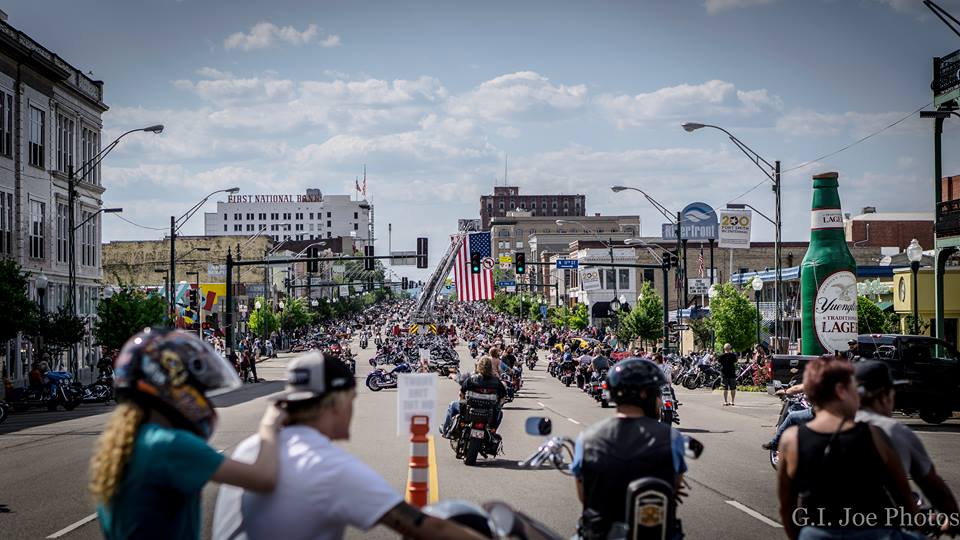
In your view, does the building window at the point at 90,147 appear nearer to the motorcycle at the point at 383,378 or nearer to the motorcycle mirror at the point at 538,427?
the motorcycle at the point at 383,378

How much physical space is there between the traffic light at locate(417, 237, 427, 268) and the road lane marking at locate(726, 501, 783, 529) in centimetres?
4540

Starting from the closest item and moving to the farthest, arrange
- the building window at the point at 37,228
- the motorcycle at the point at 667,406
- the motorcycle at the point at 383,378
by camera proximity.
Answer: the motorcycle at the point at 667,406 < the motorcycle at the point at 383,378 < the building window at the point at 37,228

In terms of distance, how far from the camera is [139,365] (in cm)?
428

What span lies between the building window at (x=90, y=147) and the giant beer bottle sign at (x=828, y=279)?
128 ft

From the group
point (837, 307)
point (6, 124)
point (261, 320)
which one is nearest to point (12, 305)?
point (6, 124)

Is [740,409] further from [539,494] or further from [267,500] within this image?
[267,500]

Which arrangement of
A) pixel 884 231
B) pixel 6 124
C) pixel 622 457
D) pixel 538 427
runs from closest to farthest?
1. pixel 622 457
2. pixel 538 427
3. pixel 6 124
4. pixel 884 231

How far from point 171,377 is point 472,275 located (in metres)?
59.5

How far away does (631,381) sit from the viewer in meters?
6.18

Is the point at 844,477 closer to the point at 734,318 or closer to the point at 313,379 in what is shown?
the point at 313,379

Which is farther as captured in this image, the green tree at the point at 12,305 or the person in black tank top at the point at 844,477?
the green tree at the point at 12,305

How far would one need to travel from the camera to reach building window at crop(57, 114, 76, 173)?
55031 mm

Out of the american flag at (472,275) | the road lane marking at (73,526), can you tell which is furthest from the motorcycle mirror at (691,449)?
the american flag at (472,275)

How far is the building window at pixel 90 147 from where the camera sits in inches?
2324
